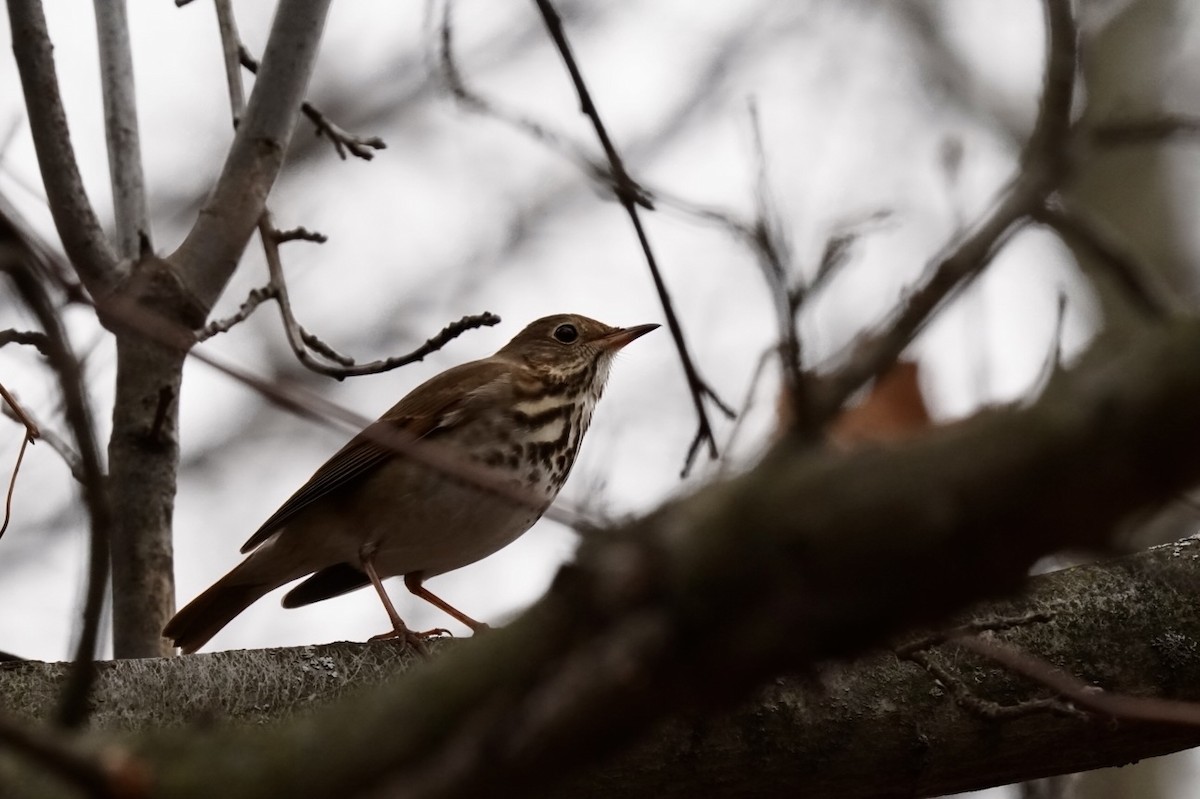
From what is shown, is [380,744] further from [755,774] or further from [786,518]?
[755,774]

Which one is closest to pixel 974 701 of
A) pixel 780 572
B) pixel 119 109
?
pixel 780 572

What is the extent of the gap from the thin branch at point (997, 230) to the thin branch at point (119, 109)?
11.0 ft

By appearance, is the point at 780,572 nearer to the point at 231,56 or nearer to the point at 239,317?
the point at 239,317

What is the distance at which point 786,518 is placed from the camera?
131 cm

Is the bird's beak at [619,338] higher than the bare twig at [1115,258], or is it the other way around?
the bird's beak at [619,338]

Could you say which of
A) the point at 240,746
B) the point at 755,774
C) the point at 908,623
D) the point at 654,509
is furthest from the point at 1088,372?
the point at 755,774

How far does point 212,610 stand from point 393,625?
0.86 m

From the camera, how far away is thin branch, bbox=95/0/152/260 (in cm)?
463

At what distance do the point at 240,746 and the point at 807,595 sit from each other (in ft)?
2.11

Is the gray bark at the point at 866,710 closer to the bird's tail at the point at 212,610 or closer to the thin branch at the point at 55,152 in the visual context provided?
the thin branch at the point at 55,152

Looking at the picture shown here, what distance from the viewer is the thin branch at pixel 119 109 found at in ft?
15.2

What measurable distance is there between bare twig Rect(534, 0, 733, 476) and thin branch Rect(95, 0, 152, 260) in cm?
188

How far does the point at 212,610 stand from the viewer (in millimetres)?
4918

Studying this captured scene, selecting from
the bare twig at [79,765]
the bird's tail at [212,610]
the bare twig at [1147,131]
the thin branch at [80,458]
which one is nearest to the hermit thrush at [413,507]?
the bird's tail at [212,610]
